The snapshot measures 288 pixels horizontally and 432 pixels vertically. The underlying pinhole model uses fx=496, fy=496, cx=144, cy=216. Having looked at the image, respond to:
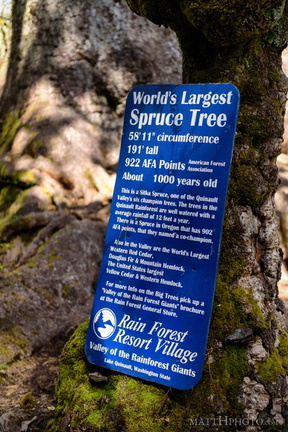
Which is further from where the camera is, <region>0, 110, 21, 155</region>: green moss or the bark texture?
<region>0, 110, 21, 155</region>: green moss

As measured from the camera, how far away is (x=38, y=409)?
373 cm

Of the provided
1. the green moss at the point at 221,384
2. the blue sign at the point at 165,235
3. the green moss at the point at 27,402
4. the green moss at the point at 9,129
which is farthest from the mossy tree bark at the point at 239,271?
the green moss at the point at 9,129

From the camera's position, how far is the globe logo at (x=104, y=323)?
307 cm

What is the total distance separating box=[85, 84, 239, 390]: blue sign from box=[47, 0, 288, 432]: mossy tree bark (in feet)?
0.67

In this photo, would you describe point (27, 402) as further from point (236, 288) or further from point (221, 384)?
point (236, 288)

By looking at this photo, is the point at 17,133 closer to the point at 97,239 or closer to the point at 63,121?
the point at 63,121

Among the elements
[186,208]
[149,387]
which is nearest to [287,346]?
[149,387]

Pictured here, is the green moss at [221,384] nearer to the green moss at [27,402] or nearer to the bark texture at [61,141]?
the green moss at [27,402]

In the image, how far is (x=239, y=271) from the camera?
3.07 m

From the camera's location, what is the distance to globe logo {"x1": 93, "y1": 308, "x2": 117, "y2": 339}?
3073mm

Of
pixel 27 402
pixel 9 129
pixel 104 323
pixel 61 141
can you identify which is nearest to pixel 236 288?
pixel 104 323

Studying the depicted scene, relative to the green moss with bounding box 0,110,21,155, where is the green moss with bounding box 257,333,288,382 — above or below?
below

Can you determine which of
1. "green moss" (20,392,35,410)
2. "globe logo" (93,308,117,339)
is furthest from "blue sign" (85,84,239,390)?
"green moss" (20,392,35,410)

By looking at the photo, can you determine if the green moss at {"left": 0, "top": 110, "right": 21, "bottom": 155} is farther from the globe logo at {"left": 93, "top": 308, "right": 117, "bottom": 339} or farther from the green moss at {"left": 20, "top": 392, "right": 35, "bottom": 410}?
the globe logo at {"left": 93, "top": 308, "right": 117, "bottom": 339}
